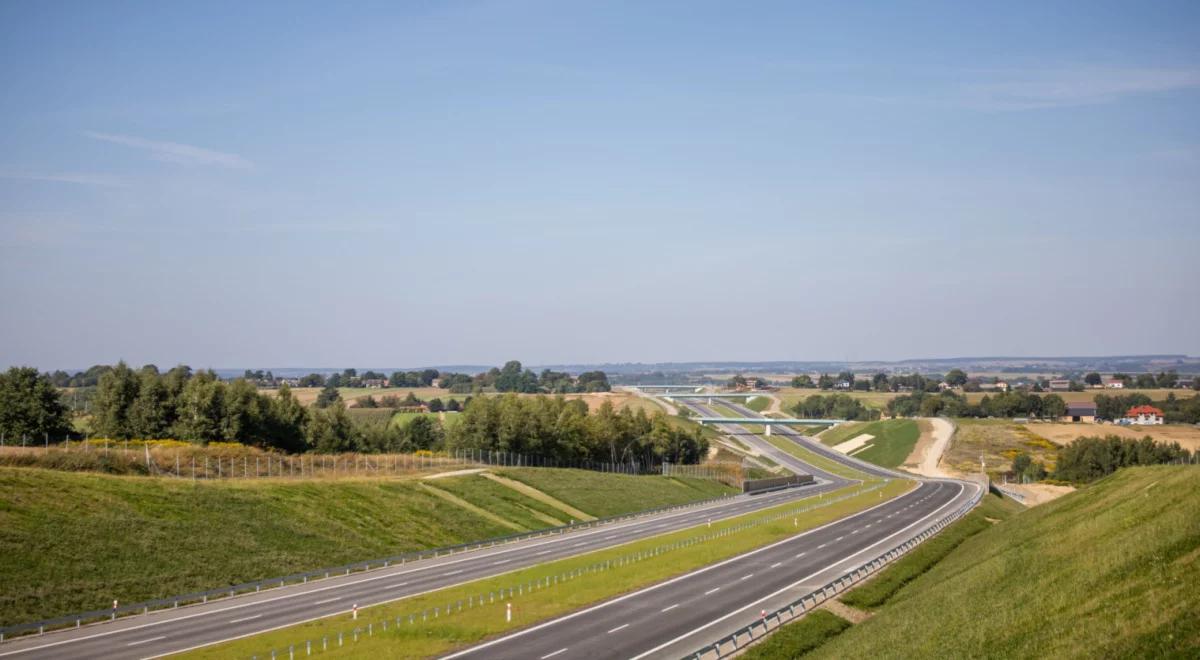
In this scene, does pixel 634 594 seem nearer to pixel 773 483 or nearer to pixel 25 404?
pixel 25 404

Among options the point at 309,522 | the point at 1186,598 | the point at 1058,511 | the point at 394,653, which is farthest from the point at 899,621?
the point at 309,522

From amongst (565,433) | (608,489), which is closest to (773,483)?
(565,433)

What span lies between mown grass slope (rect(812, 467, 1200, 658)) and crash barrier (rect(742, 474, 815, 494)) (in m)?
84.5

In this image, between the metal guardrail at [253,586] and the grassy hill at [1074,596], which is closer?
the grassy hill at [1074,596]

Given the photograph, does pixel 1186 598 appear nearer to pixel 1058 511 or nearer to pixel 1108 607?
pixel 1108 607

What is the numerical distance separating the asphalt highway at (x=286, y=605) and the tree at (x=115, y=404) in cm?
4803

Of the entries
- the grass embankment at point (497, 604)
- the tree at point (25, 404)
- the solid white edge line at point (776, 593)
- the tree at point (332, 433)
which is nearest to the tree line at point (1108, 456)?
the solid white edge line at point (776, 593)

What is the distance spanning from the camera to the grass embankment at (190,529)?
57219mm

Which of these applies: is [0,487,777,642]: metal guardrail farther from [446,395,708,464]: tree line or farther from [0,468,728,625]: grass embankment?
[446,395,708,464]: tree line

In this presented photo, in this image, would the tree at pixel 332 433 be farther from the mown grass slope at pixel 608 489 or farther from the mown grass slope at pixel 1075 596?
the mown grass slope at pixel 1075 596

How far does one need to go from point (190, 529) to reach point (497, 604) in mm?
24862

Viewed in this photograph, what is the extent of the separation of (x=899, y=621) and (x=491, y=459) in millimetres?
89864

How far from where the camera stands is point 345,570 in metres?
72.8

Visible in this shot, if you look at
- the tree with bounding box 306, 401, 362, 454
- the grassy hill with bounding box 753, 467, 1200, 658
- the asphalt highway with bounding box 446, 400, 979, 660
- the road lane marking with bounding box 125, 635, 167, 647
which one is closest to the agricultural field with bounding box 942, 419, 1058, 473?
the asphalt highway with bounding box 446, 400, 979, 660
